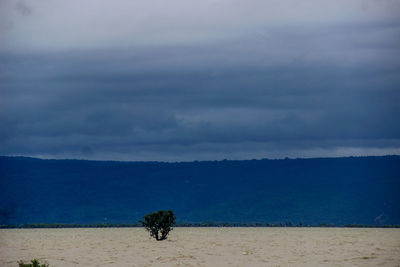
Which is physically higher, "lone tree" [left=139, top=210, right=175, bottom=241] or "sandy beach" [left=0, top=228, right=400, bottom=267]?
"lone tree" [left=139, top=210, right=175, bottom=241]

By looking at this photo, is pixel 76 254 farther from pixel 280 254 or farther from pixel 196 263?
pixel 280 254

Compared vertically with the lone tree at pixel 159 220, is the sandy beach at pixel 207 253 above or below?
below

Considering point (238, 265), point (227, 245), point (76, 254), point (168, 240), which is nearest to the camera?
point (238, 265)

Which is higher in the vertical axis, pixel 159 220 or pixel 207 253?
pixel 159 220

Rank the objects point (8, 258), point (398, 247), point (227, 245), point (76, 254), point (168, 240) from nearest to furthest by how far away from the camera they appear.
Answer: point (8, 258)
point (76, 254)
point (398, 247)
point (227, 245)
point (168, 240)

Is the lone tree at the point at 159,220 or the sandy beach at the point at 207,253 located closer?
the sandy beach at the point at 207,253

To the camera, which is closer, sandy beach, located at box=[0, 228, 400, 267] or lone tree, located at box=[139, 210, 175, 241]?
sandy beach, located at box=[0, 228, 400, 267]

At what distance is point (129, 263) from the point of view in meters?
50.2

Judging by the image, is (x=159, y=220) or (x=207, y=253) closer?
(x=207, y=253)

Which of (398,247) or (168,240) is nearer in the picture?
(398,247)

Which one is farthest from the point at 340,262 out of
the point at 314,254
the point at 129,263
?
the point at 129,263

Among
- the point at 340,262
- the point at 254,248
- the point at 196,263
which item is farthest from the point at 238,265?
the point at 254,248

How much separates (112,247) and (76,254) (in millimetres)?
7224

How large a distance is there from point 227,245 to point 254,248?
383 centimetres
